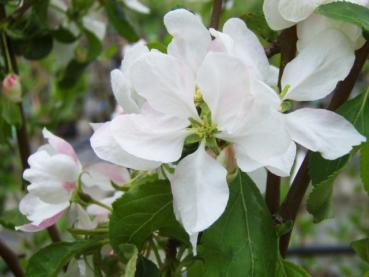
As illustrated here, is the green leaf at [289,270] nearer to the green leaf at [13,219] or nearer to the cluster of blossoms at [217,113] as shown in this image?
the cluster of blossoms at [217,113]

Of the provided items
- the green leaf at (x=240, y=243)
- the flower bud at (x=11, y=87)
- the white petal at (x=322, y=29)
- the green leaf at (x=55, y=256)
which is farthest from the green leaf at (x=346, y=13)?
the flower bud at (x=11, y=87)

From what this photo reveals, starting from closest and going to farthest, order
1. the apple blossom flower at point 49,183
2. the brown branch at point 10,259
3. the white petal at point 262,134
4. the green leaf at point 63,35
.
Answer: the white petal at point 262,134, the apple blossom flower at point 49,183, the brown branch at point 10,259, the green leaf at point 63,35

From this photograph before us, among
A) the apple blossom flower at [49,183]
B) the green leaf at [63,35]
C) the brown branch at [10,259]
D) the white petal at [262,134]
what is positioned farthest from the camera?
the green leaf at [63,35]

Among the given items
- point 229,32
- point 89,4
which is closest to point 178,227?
point 229,32

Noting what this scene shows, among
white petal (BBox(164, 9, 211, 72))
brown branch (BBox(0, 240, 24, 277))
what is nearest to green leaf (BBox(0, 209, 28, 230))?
brown branch (BBox(0, 240, 24, 277))

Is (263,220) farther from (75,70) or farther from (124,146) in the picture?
(75,70)

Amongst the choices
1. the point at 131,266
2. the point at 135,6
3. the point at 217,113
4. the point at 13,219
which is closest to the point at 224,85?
the point at 217,113
